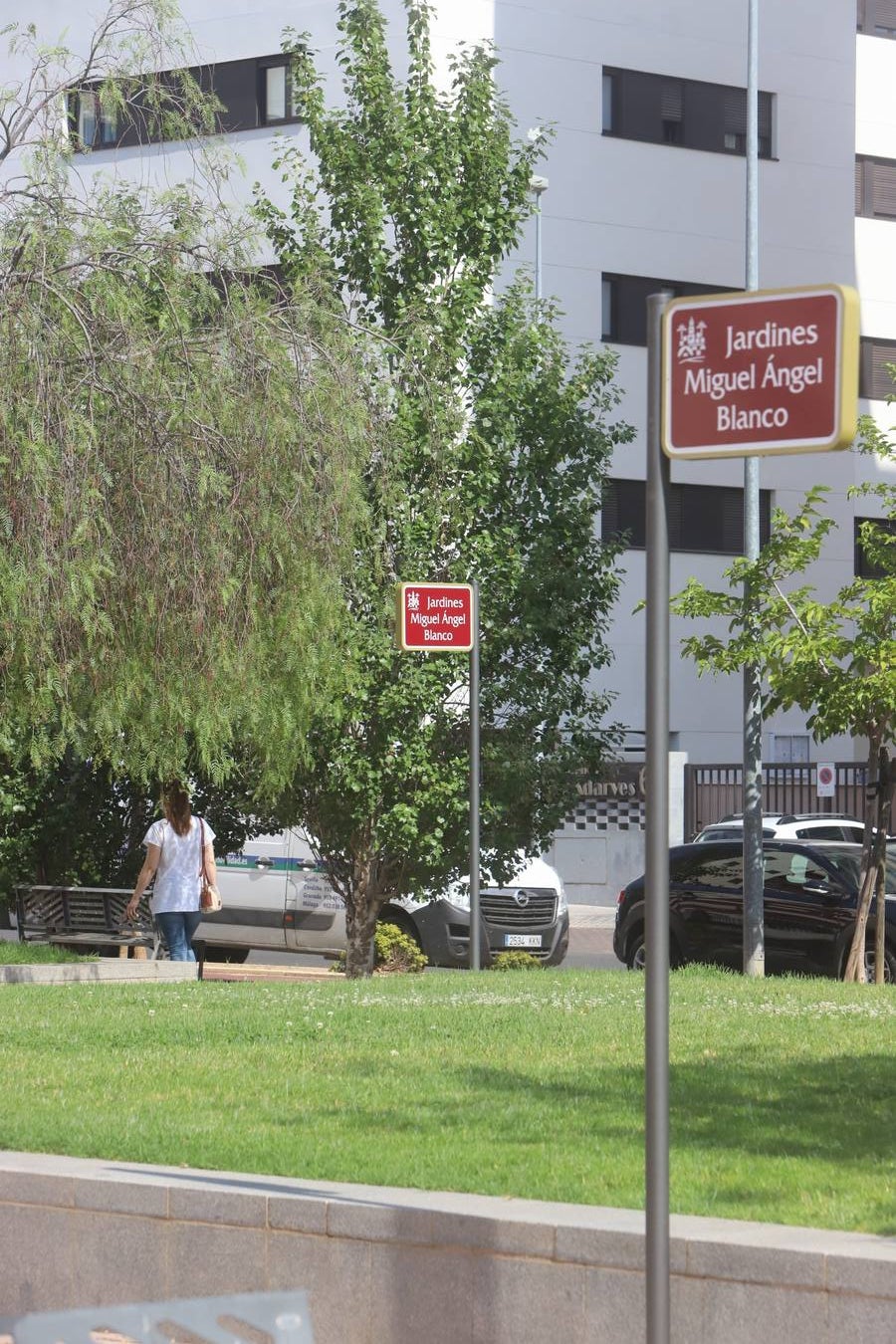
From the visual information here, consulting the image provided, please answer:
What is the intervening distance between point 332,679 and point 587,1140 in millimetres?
8635

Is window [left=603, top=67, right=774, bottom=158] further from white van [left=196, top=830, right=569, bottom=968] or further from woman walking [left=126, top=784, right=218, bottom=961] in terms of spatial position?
woman walking [left=126, top=784, right=218, bottom=961]

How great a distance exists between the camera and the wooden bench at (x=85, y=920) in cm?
1738

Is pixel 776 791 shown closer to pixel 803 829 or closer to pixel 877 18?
pixel 803 829

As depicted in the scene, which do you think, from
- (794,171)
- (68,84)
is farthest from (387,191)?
(794,171)

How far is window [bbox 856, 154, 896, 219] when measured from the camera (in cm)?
3772

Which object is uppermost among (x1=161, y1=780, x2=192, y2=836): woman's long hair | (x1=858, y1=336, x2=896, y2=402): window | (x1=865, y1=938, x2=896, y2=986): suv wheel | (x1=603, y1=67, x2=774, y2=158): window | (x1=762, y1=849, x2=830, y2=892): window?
(x1=603, y1=67, x2=774, y2=158): window

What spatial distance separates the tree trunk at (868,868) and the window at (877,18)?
80.5ft

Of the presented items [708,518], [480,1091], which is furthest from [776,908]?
[708,518]

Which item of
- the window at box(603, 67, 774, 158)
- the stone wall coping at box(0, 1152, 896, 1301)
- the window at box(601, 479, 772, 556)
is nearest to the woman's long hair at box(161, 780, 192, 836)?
the stone wall coping at box(0, 1152, 896, 1301)

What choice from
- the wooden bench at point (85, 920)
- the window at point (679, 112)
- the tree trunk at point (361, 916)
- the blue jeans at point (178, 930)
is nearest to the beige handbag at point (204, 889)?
the blue jeans at point (178, 930)

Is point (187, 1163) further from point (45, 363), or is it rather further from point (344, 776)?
point (344, 776)

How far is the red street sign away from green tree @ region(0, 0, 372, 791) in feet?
3.28

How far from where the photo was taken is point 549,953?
21.0 metres

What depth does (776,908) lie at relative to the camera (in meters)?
18.8
